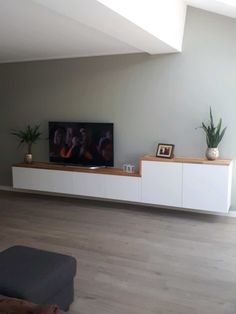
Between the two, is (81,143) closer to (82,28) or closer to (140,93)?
(140,93)

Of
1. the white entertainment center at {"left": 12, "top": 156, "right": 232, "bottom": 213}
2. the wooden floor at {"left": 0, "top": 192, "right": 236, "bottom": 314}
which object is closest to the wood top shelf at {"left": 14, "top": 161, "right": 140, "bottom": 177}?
the white entertainment center at {"left": 12, "top": 156, "right": 232, "bottom": 213}

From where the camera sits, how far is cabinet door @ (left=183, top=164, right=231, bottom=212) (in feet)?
13.3

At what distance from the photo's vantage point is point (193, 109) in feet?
14.6

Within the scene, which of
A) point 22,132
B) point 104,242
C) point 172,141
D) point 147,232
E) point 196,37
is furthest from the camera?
point 22,132

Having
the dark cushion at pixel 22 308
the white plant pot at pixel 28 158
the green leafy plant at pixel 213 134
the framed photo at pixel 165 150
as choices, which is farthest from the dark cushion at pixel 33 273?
the white plant pot at pixel 28 158

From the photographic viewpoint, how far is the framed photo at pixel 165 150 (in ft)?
14.6

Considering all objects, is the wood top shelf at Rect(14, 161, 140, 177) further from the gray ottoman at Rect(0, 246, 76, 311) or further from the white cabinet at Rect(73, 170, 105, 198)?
the gray ottoman at Rect(0, 246, 76, 311)

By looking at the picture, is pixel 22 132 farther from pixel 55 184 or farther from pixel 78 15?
pixel 78 15

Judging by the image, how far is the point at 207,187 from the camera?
4117 mm

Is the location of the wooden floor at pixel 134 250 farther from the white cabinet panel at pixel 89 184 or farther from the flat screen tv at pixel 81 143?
the flat screen tv at pixel 81 143

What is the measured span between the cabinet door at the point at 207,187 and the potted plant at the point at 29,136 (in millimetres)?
2594

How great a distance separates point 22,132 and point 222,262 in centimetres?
390

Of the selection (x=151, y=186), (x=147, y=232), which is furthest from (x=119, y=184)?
(x=147, y=232)

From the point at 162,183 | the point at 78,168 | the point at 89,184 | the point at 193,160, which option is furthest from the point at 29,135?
the point at 193,160
